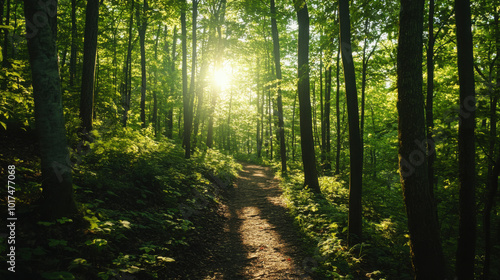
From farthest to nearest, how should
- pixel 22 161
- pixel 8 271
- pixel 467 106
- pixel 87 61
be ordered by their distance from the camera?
pixel 87 61
pixel 22 161
pixel 467 106
pixel 8 271

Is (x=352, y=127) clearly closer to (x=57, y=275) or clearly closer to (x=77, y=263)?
(x=77, y=263)

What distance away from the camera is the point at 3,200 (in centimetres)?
403

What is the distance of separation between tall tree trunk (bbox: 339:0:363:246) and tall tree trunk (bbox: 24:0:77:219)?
19.4 feet

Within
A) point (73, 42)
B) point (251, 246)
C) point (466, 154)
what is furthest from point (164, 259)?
point (73, 42)

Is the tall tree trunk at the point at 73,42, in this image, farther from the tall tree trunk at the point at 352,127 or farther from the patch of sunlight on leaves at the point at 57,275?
the tall tree trunk at the point at 352,127

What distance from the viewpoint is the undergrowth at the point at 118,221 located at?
11.8 ft

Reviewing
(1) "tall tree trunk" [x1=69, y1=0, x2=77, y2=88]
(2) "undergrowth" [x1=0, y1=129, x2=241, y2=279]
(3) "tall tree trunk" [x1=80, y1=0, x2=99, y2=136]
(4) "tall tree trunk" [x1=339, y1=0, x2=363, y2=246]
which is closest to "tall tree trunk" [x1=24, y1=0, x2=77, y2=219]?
(2) "undergrowth" [x1=0, y1=129, x2=241, y2=279]

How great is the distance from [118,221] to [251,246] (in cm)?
344

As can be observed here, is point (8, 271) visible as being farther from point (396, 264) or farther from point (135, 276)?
point (396, 264)

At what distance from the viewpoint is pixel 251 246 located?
666cm

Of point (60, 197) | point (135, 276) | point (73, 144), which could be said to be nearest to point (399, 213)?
point (135, 276)

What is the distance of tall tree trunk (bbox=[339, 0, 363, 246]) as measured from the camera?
5910 mm

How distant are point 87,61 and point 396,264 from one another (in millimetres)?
11322

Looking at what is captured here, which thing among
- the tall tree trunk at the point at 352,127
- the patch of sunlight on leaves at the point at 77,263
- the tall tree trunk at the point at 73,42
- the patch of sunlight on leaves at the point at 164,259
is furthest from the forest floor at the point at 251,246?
the tall tree trunk at the point at 73,42
